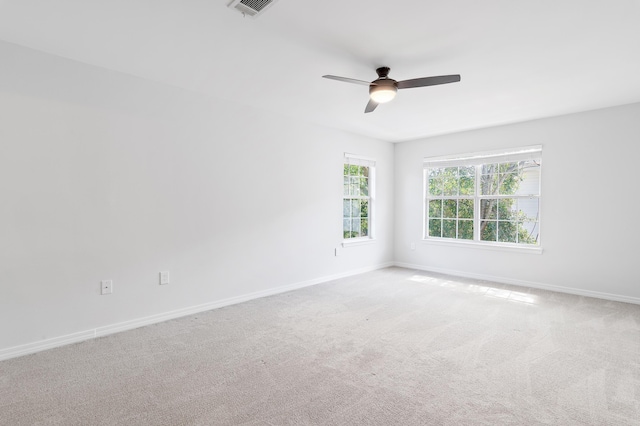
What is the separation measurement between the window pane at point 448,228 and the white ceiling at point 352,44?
237 centimetres

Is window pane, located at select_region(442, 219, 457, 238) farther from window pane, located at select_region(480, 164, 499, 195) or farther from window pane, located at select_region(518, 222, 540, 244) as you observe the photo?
window pane, located at select_region(518, 222, 540, 244)

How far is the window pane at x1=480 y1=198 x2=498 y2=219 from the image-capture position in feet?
17.0

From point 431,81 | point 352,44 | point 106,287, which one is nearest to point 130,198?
point 106,287

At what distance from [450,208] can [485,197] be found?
2.02 ft

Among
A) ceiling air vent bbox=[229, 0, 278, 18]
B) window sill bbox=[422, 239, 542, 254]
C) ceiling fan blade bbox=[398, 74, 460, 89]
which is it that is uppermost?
ceiling air vent bbox=[229, 0, 278, 18]

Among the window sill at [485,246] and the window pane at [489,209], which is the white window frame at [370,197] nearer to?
the window sill at [485,246]

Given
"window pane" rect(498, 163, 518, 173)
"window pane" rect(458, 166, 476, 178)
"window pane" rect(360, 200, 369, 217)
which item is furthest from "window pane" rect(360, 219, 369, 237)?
"window pane" rect(498, 163, 518, 173)

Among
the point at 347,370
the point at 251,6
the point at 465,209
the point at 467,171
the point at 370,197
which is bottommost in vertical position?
the point at 347,370

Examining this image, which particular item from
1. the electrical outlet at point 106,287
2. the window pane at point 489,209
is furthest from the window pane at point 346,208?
the electrical outlet at point 106,287

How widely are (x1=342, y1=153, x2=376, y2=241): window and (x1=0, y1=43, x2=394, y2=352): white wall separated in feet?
3.06

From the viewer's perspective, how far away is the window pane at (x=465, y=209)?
5445 mm

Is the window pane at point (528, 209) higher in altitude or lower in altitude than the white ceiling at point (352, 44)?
lower

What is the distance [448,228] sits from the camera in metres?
5.71

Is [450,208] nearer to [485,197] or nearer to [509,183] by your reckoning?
[485,197]
